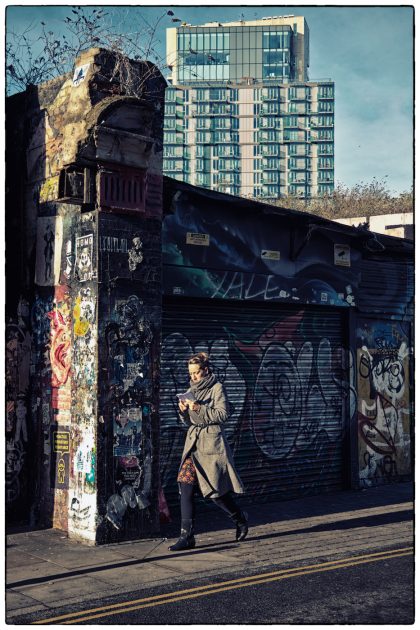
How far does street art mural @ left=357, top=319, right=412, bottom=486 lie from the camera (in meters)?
14.2

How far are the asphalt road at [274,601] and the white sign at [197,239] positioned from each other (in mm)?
4935

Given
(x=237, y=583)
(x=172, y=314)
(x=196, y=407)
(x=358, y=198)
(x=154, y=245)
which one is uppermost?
(x=358, y=198)

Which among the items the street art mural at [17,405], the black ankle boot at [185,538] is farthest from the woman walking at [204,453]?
the street art mural at [17,405]

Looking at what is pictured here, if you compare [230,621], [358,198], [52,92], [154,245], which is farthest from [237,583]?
[358,198]

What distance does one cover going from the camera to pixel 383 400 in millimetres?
14602

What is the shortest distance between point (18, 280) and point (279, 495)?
4941 mm

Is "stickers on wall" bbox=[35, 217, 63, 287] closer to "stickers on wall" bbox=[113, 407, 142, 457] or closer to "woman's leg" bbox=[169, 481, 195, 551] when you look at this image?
"stickers on wall" bbox=[113, 407, 142, 457]

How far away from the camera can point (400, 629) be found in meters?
6.43

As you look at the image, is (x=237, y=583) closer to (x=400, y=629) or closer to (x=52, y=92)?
(x=400, y=629)

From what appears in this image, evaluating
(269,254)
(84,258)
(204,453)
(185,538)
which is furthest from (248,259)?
(185,538)

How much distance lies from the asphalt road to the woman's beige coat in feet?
4.33

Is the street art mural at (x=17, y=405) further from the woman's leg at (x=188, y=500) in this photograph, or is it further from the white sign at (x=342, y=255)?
the white sign at (x=342, y=255)

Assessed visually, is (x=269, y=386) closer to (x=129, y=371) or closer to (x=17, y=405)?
(x=129, y=371)

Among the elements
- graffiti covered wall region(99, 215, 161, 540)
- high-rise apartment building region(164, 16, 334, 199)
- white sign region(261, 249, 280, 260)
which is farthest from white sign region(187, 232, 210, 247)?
high-rise apartment building region(164, 16, 334, 199)
